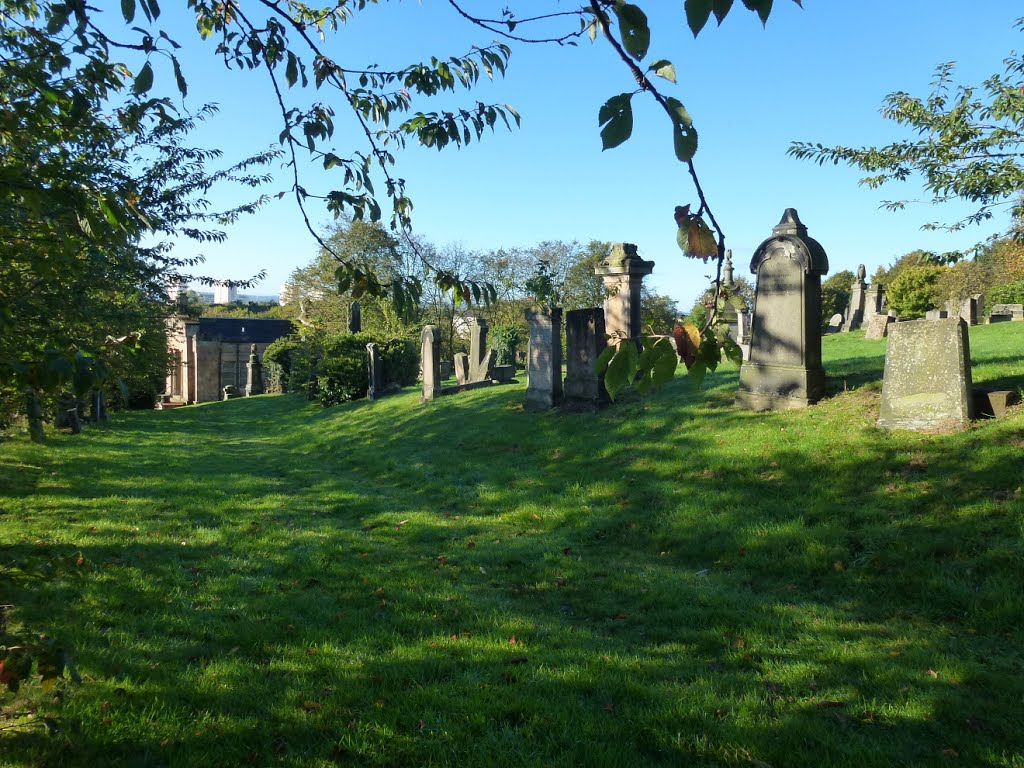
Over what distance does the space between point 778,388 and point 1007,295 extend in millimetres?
30291

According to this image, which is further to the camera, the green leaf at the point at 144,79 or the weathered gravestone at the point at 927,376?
the weathered gravestone at the point at 927,376

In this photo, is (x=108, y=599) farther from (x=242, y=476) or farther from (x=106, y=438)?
(x=106, y=438)

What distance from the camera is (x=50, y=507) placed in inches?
328

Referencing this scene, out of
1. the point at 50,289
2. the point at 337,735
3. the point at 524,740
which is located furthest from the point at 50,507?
the point at 524,740

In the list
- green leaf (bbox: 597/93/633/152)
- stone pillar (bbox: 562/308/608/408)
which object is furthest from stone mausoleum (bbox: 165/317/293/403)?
green leaf (bbox: 597/93/633/152)

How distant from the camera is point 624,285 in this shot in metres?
13.4

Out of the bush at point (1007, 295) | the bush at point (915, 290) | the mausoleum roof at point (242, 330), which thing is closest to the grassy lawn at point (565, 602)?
the bush at point (1007, 295)

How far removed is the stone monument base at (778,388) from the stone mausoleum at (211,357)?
148 ft

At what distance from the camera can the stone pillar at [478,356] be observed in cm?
1998

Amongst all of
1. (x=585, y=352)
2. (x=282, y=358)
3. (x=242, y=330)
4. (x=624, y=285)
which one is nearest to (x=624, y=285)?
(x=624, y=285)

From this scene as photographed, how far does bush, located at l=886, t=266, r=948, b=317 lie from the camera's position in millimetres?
44219

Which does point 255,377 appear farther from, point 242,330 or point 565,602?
point 565,602

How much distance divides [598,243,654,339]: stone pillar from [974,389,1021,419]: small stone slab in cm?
615

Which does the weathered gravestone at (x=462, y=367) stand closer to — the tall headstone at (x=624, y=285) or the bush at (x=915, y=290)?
the tall headstone at (x=624, y=285)
